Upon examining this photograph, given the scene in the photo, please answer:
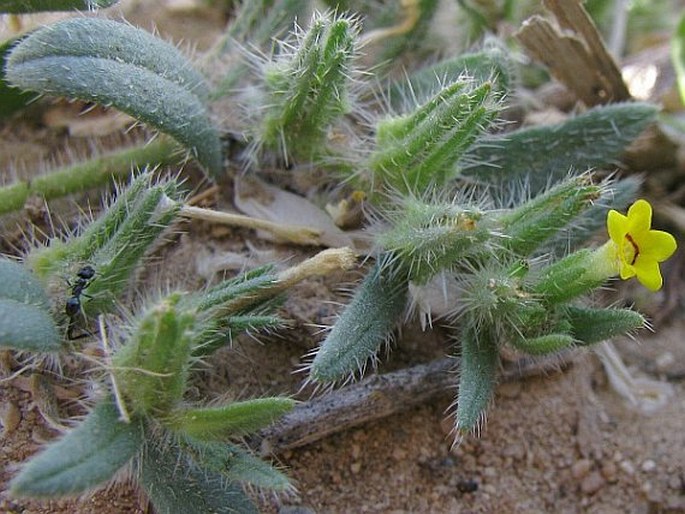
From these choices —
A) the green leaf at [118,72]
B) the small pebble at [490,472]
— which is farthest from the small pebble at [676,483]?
the green leaf at [118,72]

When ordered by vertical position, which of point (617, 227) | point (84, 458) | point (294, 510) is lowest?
point (294, 510)

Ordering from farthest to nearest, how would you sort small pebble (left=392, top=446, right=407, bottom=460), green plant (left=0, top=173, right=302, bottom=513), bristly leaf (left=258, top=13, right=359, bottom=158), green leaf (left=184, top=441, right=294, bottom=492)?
small pebble (left=392, top=446, right=407, bottom=460) < bristly leaf (left=258, top=13, right=359, bottom=158) < green leaf (left=184, top=441, right=294, bottom=492) < green plant (left=0, top=173, right=302, bottom=513)

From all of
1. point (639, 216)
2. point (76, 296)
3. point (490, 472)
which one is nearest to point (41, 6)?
point (76, 296)

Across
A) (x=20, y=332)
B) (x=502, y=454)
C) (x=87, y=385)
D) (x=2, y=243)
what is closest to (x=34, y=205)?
(x=2, y=243)

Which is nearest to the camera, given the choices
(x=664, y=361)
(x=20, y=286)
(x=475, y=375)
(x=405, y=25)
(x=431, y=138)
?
(x=20, y=286)

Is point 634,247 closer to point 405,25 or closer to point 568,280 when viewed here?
point 568,280

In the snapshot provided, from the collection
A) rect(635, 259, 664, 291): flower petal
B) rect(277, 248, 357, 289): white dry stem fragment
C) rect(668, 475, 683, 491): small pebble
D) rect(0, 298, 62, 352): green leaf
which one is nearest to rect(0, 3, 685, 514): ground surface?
rect(668, 475, 683, 491): small pebble

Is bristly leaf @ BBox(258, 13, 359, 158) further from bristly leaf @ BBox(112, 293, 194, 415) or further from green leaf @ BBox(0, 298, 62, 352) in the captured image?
green leaf @ BBox(0, 298, 62, 352)
